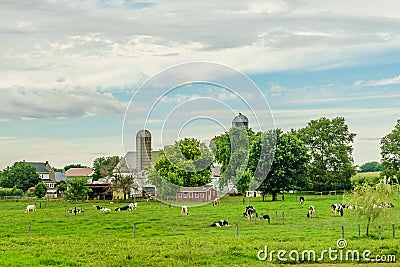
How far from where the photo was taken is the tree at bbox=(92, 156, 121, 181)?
8744 centimetres

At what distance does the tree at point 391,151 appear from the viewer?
2950 inches

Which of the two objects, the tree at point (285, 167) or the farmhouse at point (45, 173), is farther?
the farmhouse at point (45, 173)

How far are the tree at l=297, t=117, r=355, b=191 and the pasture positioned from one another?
3898 cm

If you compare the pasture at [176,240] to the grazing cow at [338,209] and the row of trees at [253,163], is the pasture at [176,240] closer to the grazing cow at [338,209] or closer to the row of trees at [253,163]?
the grazing cow at [338,209]

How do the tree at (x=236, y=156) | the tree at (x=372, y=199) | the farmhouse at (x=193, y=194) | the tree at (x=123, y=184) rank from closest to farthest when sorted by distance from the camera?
the tree at (x=372, y=199) → the farmhouse at (x=193, y=194) → the tree at (x=236, y=156) → the tree at (x=123, y=184)

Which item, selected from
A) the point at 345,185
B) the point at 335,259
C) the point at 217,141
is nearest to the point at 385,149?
the point at 345,185

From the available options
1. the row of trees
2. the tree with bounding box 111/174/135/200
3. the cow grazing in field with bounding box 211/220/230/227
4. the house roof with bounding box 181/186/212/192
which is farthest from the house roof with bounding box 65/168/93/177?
the cow grazing in field with bounding box 211/220/230/227

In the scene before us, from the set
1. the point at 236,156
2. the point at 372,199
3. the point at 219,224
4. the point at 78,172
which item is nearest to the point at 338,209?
the point at 219,224

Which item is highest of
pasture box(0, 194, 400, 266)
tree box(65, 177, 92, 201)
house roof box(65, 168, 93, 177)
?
house roof box(65, 168, 93, 177)

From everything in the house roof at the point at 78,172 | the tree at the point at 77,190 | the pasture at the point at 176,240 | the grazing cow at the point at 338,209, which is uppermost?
the house roof at the point at 78,172

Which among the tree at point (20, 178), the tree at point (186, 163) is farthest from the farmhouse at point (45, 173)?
the tree at point (186, 163)

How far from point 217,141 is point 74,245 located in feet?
149

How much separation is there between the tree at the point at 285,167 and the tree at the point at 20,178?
51.0 metres

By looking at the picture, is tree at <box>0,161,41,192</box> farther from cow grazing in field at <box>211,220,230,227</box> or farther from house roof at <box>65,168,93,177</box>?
cow grazing in field at <box>211,220,230,227</box>
